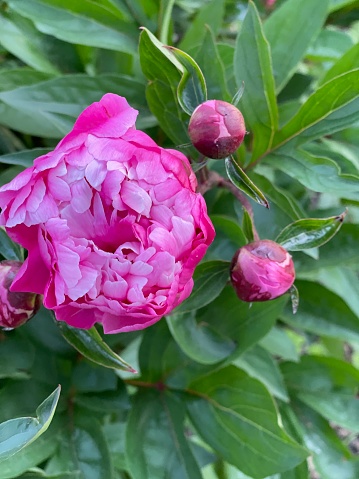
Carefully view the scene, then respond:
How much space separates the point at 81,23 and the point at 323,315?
482 mm

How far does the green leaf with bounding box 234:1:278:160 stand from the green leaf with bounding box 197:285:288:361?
0.56ft

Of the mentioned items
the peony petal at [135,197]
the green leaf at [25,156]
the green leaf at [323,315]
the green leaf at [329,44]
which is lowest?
the green leaf at [323,315]

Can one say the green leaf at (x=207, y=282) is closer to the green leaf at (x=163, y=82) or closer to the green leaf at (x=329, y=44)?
the green leaf at (x=163, y=82)

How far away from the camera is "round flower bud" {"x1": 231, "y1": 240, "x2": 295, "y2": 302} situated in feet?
1.68

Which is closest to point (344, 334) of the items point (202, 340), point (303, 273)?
point (303, 273)

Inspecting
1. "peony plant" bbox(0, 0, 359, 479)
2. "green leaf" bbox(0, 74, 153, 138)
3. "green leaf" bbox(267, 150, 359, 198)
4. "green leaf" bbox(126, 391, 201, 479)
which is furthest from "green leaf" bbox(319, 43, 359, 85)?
"green leaf" bbox(126, 391, 201, 479)

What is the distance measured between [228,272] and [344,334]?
294 mm

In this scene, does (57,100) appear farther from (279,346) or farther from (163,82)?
(279,346)

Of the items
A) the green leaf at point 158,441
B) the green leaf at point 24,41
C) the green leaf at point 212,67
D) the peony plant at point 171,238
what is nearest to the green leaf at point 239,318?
the peony plant at point 171,238

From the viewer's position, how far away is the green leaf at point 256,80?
629 mm

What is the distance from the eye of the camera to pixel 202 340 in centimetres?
71

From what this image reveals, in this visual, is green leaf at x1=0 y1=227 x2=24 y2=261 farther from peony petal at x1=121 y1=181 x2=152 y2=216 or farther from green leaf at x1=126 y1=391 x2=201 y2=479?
green leaf at x1=126 y1=391 x2=201 y2=479

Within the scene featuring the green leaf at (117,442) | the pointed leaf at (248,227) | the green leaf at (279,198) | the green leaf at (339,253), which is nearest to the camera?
the pointed leaf at (248,227)

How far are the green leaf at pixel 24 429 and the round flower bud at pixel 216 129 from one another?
0.72 ft
